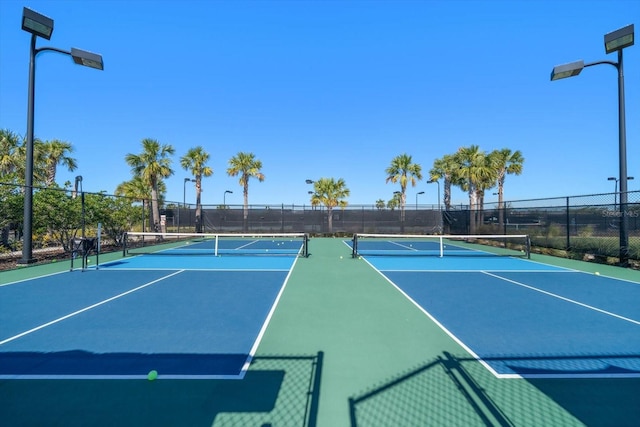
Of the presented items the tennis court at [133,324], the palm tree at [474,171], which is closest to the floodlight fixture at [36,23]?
the tennis court at [133,324]

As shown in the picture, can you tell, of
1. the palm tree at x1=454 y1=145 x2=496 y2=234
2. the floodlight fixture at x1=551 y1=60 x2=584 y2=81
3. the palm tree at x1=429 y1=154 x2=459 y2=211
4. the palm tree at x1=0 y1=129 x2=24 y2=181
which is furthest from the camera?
the palm tree at x1=429 y1=154 x2=459 y2=211

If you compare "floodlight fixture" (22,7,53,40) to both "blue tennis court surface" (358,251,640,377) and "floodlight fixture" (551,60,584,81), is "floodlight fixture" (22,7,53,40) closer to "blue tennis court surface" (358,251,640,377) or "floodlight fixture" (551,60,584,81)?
"blue tennis court surface" (358,251,640,377)

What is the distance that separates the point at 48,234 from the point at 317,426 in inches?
717

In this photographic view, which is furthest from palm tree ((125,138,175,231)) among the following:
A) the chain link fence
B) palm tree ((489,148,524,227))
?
palm tree ((489,148,524,227))

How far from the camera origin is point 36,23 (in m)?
11.0

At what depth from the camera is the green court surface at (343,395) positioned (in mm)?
2738

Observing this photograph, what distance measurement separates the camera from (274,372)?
3.52 meters

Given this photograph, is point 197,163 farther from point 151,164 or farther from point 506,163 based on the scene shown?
point 506,163

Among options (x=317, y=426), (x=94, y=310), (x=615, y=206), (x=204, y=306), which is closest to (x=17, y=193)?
(x=94, y=310)

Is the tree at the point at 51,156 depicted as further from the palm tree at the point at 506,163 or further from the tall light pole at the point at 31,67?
the palm tree at the point at 506,163

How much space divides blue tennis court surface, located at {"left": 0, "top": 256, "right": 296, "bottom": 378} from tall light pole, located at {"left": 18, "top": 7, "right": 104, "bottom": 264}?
3.05 meters

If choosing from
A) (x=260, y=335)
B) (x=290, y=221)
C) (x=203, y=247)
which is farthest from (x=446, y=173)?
(x=260, y=335)

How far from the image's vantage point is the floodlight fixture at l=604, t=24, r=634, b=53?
1094cm

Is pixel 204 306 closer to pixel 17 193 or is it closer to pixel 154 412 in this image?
pixel 154 412
